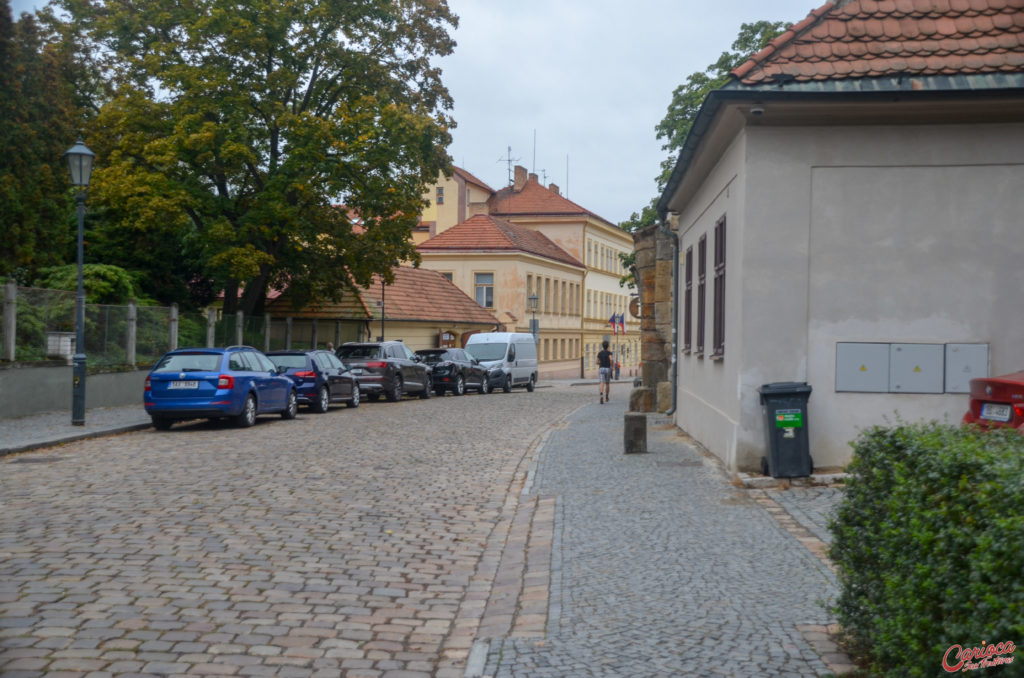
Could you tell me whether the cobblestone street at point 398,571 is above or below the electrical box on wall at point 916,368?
below

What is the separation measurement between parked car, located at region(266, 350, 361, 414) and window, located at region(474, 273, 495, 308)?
36663 millimetres

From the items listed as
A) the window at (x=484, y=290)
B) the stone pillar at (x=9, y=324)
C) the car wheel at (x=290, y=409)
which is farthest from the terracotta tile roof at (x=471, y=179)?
the stone pillar at (x=9, y=324)

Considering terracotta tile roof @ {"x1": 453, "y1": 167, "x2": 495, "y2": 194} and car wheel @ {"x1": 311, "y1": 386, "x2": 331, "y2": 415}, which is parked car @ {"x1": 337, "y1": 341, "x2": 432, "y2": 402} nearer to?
car wheel @ {"x1": 311, "y1": 386, "x2": 331, "y2": 415}

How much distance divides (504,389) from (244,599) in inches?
1385

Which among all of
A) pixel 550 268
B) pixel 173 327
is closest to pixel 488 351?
pixel 173 327

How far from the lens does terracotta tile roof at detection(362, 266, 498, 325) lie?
46.5 meters

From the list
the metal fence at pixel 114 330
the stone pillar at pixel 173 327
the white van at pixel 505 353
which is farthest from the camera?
the white van at pixel 505 353

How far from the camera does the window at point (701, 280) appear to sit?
16.5 meters

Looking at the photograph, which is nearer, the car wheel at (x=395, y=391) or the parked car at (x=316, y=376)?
the parked car at (x=316, y=376)

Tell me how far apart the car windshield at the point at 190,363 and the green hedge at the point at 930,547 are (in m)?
16.0

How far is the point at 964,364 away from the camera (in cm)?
1159

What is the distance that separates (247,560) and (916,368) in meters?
7.67

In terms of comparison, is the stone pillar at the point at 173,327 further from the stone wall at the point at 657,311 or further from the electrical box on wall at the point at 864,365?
the electrical box on wall at the point at 864,365

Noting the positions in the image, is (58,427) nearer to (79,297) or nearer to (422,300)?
(79,297)
